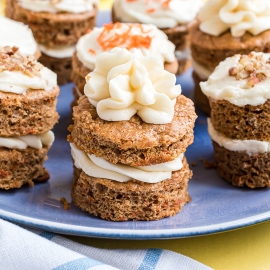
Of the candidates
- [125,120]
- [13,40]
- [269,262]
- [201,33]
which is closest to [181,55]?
[201,33]

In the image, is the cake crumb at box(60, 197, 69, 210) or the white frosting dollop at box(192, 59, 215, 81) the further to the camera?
the white frosting dollop at box(192, 59, 215, 81)

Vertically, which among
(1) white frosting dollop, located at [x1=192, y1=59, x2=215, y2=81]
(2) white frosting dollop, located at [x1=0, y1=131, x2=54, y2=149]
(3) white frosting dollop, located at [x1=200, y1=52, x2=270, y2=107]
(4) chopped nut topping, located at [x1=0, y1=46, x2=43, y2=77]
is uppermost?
(4) chopped nut topping, located at [x1=0, y1=46, x2=43, y2=77]


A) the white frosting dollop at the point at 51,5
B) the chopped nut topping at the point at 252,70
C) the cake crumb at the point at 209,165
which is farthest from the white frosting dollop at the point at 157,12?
the cake crumb at the point at 209,165

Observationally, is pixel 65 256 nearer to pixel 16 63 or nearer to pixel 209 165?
pixel 16 63

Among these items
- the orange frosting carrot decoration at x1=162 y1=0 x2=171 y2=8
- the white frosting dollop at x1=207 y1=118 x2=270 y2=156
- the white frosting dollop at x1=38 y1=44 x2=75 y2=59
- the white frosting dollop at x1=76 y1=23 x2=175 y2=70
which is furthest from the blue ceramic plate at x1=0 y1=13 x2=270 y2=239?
the orange frosting carrot decoration at x1=162 y1=0 x2=171 y2=8

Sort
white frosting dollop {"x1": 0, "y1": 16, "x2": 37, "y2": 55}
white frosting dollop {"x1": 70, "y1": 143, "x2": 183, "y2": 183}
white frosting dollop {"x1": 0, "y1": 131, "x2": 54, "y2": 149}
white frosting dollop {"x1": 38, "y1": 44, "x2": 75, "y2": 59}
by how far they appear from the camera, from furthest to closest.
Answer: white frosting dollop {"x1": 38, "y1": 44, "x2": 75, "y2": 59} → white frosting dollop {"x1": 0, "y1": 16, "x2": 37, "y2": 55} → white frosting dollop {"x1": 0, "y1": 131, "x2": 54, "y2": 149} → white frosting dollop {"x1": 70, "y1": 143, "x2": 183, "y2": 183}

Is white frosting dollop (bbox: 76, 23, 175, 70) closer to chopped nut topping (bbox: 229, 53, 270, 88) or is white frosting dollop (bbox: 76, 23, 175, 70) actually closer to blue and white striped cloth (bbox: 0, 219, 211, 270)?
chopped nut topping (bbox: 229, 53, 270, 88)

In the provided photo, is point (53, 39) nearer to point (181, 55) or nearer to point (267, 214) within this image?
point (181, 55)
